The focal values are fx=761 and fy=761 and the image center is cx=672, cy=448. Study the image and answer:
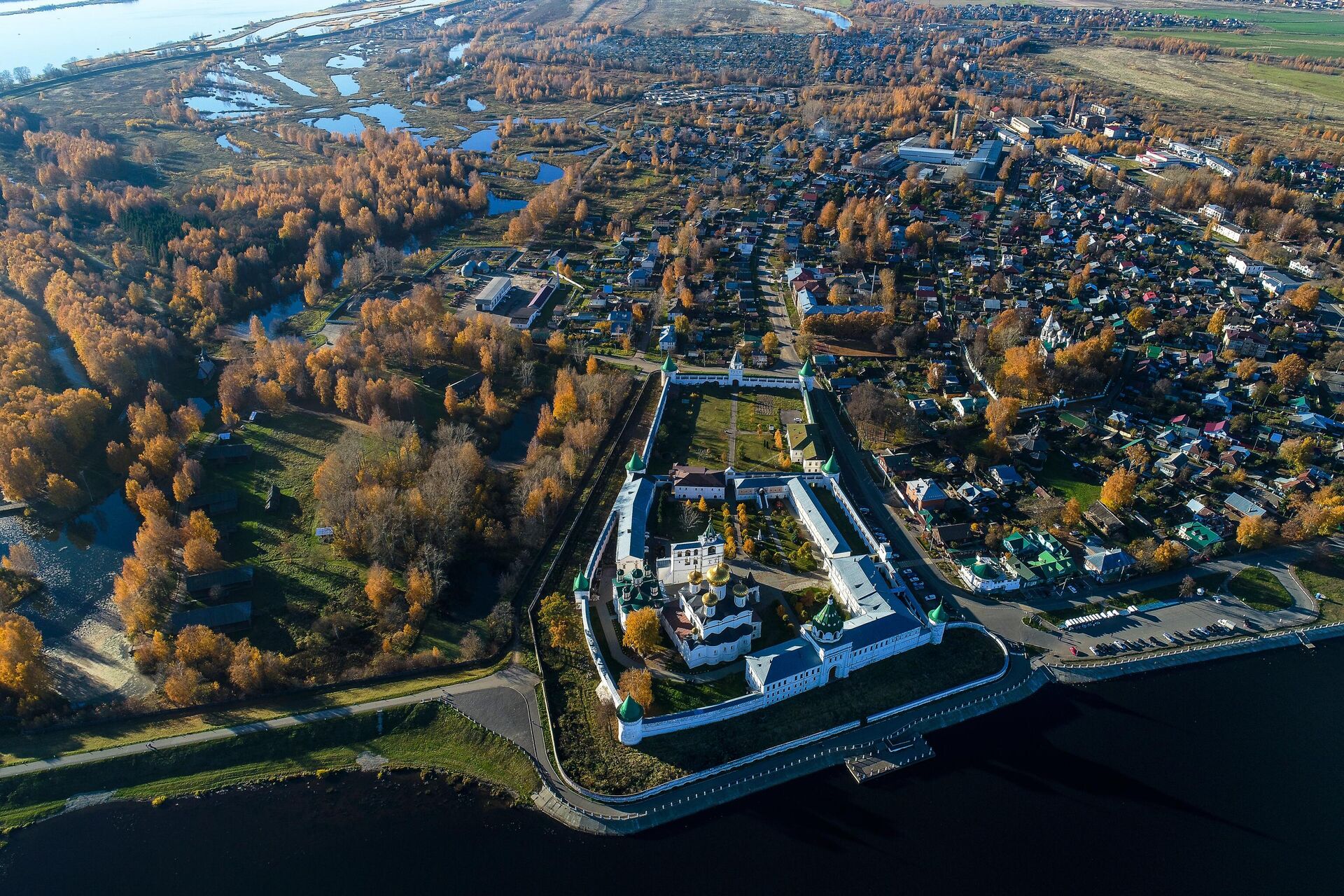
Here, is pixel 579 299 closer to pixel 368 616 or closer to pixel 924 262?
pixel 924 262

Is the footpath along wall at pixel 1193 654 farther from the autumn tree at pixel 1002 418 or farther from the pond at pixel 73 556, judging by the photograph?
the pond at pixel 73 556

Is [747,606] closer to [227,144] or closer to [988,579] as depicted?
[988,579]

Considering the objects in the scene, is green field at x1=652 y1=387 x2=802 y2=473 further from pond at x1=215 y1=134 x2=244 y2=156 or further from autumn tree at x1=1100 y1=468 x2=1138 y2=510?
pond at x1=215 y1=134 x2=244 y2=156

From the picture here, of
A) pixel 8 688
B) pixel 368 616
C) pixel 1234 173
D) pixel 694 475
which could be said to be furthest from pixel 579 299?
pixel 1234 173

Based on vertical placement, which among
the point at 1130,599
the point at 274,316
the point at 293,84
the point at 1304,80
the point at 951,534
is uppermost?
the point at 293,84

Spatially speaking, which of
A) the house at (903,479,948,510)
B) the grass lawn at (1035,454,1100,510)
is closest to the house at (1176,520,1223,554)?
the grass lawn at (1035,454,1100,510)

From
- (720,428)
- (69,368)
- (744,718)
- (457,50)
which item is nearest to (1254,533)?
(744,718)
